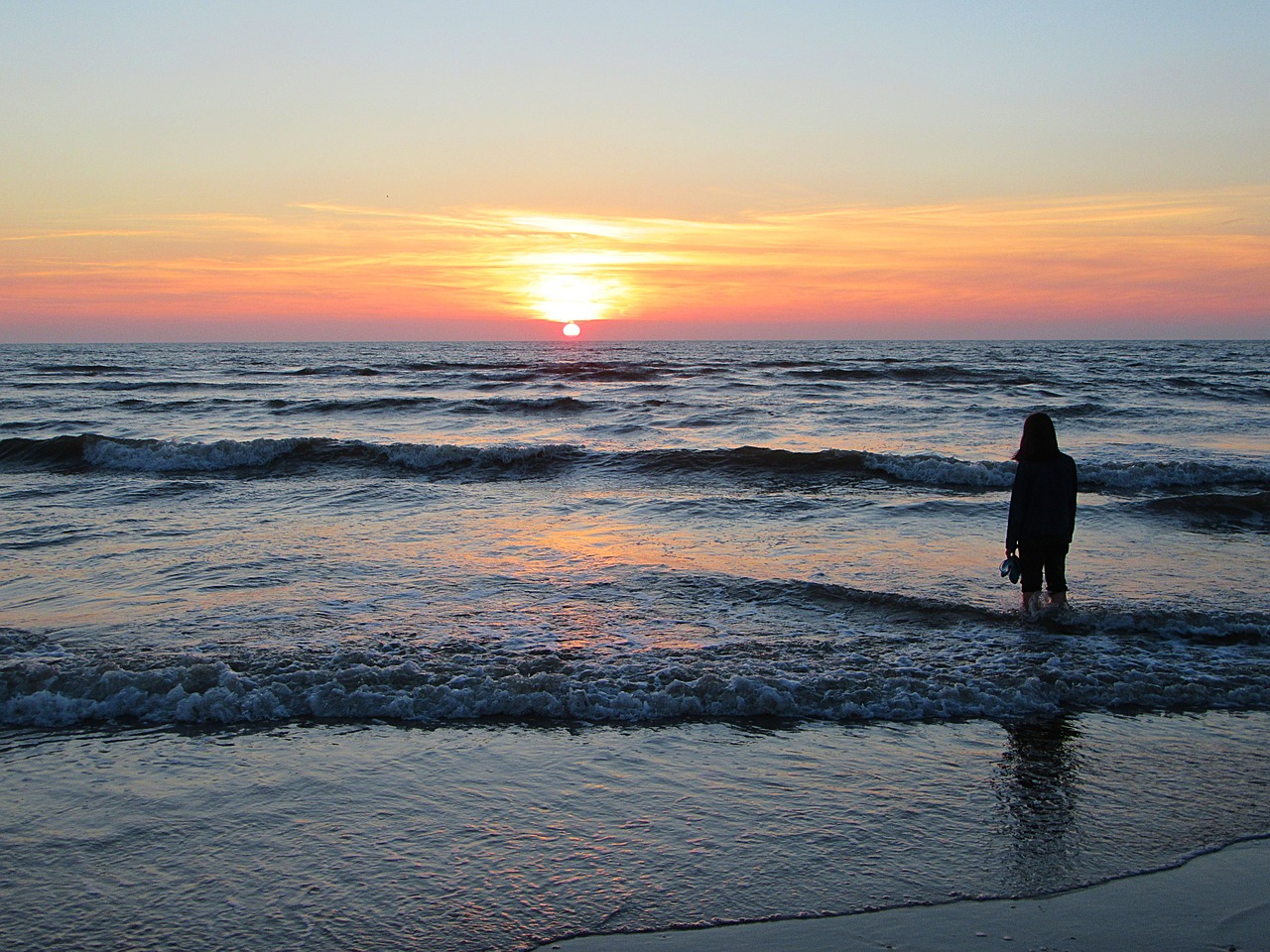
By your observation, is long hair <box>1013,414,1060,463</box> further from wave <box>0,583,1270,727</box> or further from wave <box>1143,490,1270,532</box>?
wave <box>1143,490,1270,532</box>

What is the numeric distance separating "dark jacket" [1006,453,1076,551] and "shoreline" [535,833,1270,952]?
401cm

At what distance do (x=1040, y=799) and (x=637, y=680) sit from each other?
256 centimetres

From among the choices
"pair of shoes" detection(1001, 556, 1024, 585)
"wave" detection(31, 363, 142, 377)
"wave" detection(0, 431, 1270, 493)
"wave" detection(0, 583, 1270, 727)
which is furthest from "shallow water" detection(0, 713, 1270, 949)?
"wave" detection(31, 363, 142, 377)

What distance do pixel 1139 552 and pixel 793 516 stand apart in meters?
4.23

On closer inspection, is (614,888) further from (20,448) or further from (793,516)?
(20,448)

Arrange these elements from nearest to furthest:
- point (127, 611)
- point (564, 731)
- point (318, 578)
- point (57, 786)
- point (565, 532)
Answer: point (57, 786) → point (564, 731) → point (127, 611) → point (318, 578) → point (565, 532)

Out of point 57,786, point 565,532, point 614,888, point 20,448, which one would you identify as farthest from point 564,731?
point 20,448

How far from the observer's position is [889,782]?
15.4 feet

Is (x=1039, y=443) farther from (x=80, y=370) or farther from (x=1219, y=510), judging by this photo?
(x=80, y=370)

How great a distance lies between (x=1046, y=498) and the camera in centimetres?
745

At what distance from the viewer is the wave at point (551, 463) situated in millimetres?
16422

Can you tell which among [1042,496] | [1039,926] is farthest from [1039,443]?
[1039,926]

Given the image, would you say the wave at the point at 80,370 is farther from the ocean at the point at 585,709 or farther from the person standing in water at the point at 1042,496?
the person standing in water at the point at 1042,496

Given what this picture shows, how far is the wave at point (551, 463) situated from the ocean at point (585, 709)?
6.42ft
